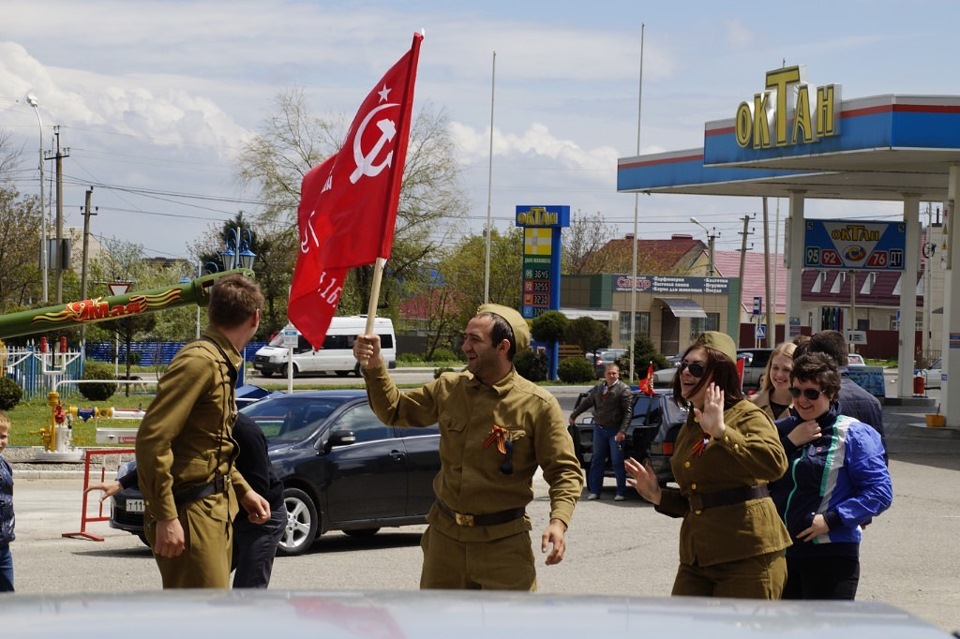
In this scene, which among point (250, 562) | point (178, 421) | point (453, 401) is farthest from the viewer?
point (250, 562)

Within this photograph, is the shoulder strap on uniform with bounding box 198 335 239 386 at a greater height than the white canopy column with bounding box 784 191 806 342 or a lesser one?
lesser

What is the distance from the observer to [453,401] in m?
5.84

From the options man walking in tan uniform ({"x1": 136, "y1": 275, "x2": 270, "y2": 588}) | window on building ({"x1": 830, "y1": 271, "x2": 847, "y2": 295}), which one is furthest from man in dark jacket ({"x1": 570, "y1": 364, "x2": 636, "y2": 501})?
window on building ({"x1": 830, "y1": 271, "x2": 847, "y2": 295})

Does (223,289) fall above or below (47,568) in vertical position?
above

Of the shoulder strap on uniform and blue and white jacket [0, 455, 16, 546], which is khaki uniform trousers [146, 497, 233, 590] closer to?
the shoulder strap on uniform

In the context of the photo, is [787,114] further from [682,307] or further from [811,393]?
[682,307]

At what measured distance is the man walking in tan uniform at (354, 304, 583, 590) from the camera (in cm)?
557

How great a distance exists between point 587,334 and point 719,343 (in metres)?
56.7

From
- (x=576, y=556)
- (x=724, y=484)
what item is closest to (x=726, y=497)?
(x=724, y=484)

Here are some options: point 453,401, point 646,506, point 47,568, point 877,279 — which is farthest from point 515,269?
point 453,401

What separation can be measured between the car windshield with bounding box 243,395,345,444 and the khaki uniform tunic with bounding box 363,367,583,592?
23.4ft

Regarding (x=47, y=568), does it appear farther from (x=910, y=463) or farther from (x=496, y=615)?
(x=910, y=463)

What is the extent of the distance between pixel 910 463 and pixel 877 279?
6728 centimetres

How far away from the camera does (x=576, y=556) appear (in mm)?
12500
